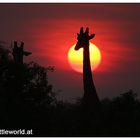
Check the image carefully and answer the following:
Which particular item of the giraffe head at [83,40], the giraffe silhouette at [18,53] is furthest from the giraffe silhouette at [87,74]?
the giraffe silhouette at [18,53]

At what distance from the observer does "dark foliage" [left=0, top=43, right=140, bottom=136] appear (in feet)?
160

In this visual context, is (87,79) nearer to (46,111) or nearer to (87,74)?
(87,74)

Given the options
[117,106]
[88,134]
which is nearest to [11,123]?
[88,134]

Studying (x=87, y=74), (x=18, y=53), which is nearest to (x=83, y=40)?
(x=87, y=74)

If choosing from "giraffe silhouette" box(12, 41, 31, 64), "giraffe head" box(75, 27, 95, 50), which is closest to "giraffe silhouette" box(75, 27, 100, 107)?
"giraffe head" box(75, 27, 95, 50)

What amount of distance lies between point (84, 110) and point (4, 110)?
557cm

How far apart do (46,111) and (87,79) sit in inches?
198

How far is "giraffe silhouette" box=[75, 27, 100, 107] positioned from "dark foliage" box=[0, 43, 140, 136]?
524 mm

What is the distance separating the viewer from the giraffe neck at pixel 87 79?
53656 millimetres

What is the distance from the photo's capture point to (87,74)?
5541 cm

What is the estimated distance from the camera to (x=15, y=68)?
51.6 meters

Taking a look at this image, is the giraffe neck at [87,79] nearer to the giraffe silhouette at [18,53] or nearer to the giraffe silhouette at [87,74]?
the giraffe silhouette at [87,74]
